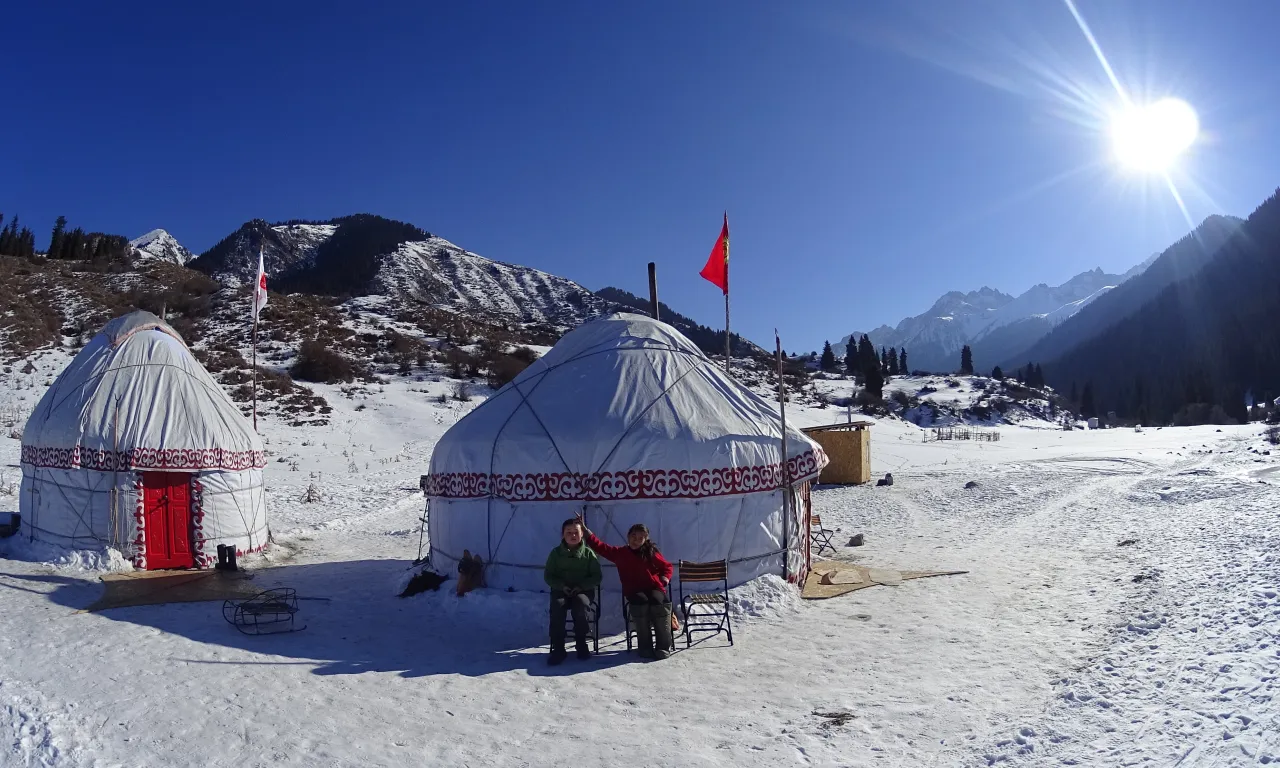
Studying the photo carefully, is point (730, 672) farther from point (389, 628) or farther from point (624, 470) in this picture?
point (389, 628)

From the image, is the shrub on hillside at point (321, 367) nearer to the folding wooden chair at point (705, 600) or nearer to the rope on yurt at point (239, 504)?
the rope on yurt at point (239, 504)

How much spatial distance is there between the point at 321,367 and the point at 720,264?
28.9 m

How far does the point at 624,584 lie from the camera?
6984 millimetres

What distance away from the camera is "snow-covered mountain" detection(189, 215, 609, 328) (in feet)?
295

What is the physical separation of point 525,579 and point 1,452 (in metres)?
18.9

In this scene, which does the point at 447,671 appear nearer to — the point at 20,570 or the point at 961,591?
the point at 961,591

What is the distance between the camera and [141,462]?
10969 mm

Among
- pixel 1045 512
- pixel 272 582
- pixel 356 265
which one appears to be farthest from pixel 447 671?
pixel 356 265

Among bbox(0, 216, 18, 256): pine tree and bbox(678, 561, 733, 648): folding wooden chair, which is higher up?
bbox(0, 216, 18, 256): pine tree

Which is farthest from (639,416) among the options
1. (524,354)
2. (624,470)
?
(524,354)

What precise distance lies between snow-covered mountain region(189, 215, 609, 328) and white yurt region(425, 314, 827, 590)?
244 ft

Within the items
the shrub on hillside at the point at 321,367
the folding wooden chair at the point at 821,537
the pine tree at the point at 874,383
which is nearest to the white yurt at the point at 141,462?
the folding wooden chair at the point at 821,537

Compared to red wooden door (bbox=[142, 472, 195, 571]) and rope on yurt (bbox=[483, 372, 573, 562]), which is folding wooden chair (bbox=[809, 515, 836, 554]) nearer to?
rope on yurt (bbox=[483, 372, 573, 562])

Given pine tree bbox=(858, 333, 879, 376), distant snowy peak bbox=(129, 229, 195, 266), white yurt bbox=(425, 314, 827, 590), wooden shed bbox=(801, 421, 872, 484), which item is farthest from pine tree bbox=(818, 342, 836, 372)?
distant snowy peak bbox=(129, 229, 195, 266)
